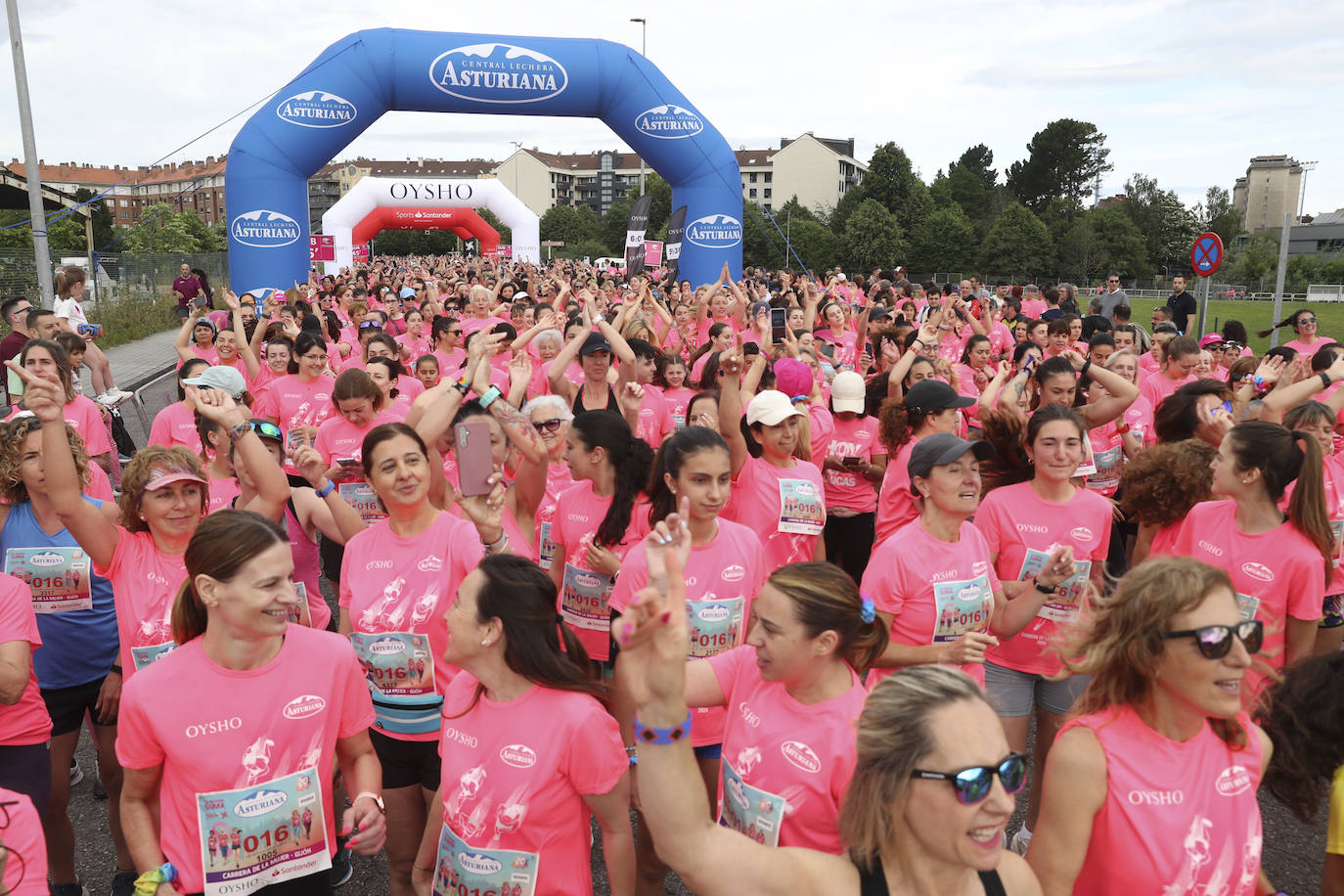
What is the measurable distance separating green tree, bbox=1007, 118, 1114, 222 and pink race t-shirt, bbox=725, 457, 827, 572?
65612mm

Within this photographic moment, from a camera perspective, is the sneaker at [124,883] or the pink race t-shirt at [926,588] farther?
the sneaker at [124,883]

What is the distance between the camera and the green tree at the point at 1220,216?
6397cm

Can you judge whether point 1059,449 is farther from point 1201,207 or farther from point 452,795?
point 1201,207

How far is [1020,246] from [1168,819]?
48.2 meters

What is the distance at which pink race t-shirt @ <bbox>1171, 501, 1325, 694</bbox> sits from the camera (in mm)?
3344

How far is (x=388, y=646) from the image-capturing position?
3076mm

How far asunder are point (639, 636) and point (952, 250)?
5244 cm

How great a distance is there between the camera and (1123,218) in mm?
49312

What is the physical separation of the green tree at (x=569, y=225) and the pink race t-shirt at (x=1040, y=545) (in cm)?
8690

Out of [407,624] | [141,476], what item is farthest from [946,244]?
[141,476]

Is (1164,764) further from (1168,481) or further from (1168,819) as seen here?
(1168,481)

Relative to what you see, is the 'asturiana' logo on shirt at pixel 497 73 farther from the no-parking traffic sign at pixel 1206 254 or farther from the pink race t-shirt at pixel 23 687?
the pink race t-shirt at pixel 23 687

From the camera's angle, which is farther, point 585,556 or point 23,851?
point 585,556

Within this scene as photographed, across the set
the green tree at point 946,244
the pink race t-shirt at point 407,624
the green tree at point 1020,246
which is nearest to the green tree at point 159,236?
the green tree at point 946,244
